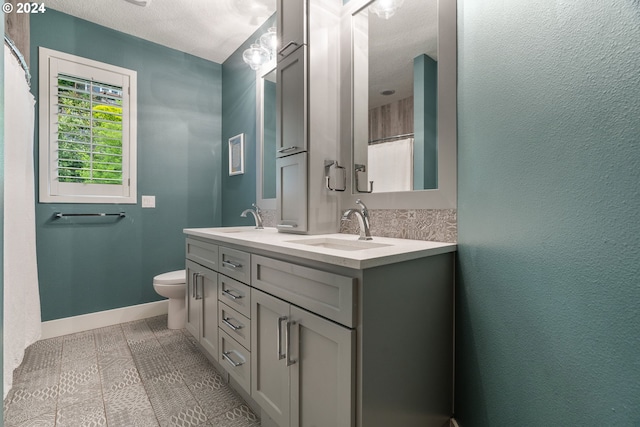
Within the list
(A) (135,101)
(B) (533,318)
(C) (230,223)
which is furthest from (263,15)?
(B) (533,318)

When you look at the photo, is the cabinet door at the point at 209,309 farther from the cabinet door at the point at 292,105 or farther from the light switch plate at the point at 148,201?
the light switch plate at the point at 148,201

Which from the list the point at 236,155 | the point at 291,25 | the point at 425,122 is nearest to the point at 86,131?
the point at 236,155

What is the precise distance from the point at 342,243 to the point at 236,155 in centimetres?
190

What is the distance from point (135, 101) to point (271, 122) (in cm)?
138

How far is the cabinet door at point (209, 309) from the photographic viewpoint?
5.81 ft

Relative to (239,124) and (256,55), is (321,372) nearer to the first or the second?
(256,55)

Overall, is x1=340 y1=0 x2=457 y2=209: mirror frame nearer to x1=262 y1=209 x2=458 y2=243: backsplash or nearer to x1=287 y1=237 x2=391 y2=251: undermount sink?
x1=262 y1=209 x2=458 y2=243: backsplash

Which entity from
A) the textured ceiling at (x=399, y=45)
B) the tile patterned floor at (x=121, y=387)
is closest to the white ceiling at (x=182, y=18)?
the textured ceiling at (x=399, y=45)

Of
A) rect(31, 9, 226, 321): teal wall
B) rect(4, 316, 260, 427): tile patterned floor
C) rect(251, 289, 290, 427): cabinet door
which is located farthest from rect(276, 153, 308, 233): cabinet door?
rect(31, 9, 226, 321): teal wall

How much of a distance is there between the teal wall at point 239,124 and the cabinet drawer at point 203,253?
673mm

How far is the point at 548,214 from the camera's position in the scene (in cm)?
91

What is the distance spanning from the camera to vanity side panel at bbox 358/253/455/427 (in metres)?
0.91

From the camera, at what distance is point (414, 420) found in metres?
1.06

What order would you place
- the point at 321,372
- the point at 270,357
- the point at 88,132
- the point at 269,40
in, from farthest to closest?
the point at 88,132
the point at 269,40
the point at 270,357
the point at 321,372
